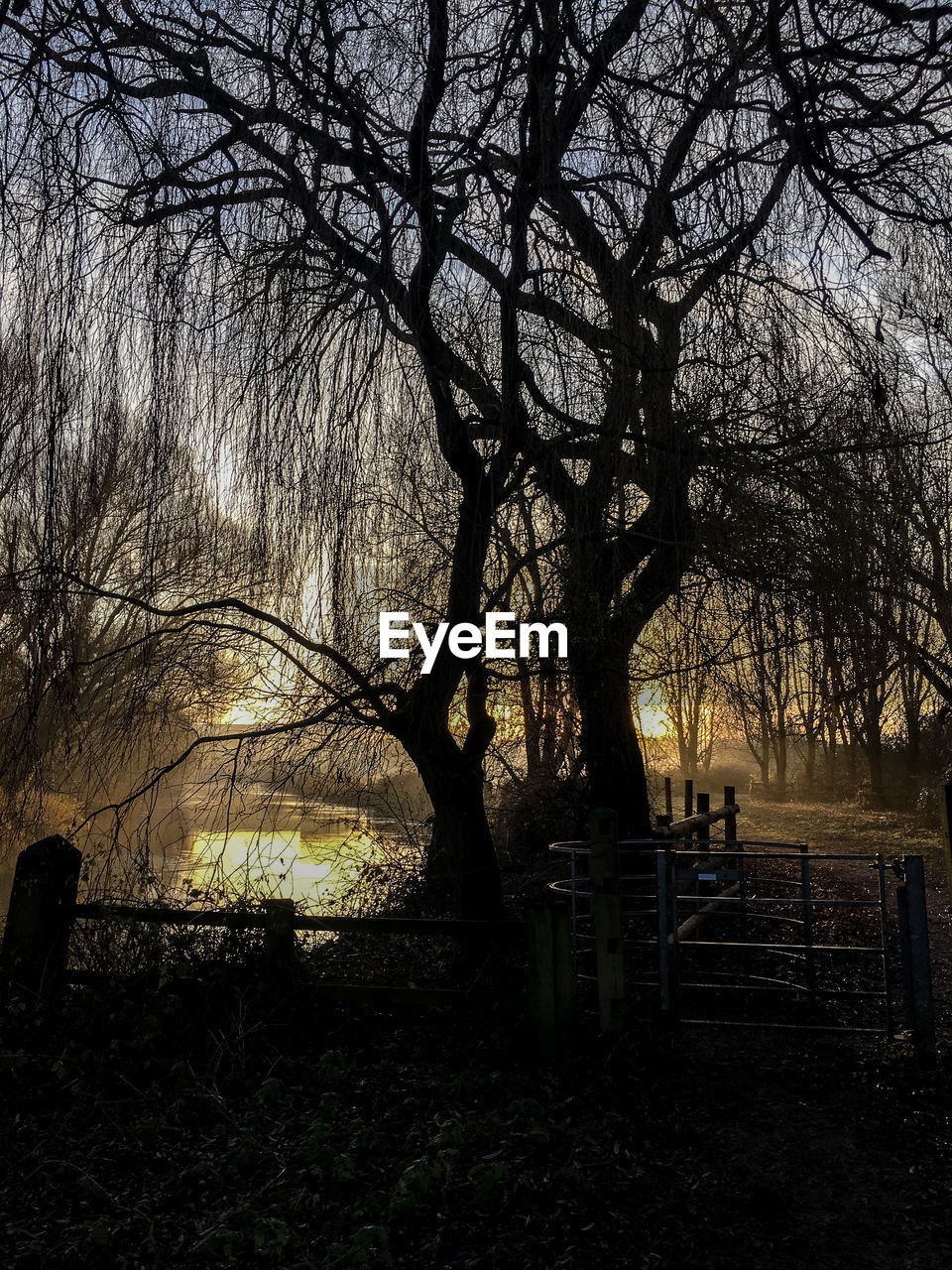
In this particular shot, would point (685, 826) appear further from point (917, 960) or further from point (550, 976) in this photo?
point (550, 976)

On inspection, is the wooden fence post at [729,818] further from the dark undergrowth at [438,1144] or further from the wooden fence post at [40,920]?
the wooden fence post at [40,920]

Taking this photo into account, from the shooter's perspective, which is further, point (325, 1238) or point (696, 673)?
point (696, 673)

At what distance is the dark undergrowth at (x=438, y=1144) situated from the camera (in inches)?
140

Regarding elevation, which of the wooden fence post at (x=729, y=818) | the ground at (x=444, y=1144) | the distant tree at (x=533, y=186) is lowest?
the ground at (x=444, y=1144)

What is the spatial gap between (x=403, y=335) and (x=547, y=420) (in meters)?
0.80

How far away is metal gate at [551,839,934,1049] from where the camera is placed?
5.29 meters

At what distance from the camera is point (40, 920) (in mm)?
5648

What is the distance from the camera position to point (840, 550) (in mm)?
4383

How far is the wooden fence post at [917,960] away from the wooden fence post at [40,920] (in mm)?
4606

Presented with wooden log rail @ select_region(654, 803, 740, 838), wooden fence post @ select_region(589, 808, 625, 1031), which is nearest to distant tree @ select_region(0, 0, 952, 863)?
wooden fence post @ select_region(589, 808, 625, 1031)

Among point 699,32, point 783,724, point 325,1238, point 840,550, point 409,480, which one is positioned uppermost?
point 699,32

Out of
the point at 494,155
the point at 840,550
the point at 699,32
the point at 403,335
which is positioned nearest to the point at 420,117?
the point at 494,155

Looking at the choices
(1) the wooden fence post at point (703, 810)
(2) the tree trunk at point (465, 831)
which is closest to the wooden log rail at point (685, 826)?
(1) the wooden fence post at point (703, 810)

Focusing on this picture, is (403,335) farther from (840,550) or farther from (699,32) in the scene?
(840,550)
